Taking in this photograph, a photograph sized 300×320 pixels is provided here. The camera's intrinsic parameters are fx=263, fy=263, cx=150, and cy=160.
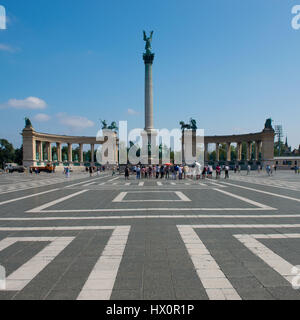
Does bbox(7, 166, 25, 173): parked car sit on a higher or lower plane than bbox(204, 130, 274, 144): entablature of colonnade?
lower

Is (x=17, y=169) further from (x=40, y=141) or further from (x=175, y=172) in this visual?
(x=175, y=172)


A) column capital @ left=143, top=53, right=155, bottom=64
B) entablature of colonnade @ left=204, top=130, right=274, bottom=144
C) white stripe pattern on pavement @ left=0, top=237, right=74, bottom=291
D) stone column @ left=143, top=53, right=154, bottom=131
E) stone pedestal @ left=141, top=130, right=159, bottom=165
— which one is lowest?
white stripe pattern on pavement @ left=0, top=237, right=74, bottom=291

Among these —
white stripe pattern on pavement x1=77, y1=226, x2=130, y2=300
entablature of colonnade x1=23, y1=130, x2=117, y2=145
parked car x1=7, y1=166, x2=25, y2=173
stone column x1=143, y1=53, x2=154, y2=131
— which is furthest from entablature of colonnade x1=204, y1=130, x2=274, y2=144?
white stripe pattern on pavement x1=77, y1=226, x2=130, y2=300

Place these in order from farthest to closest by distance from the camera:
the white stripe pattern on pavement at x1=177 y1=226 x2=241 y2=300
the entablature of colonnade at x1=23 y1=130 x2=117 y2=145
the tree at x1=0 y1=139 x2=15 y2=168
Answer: the tree at x1=0 y1=139 x2=15 y2=168 → the entablature of colonnade at x1=23 y1=130 x2=117 y2=145 → the white stripe pattern on pavement at x1=177 y1=226 x2=241 y2=300

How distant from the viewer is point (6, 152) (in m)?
120

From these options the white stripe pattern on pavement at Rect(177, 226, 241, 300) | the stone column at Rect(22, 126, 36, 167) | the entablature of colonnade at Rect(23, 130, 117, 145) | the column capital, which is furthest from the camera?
the entablature of colonnade at Rect(23, 130, 117, 145)

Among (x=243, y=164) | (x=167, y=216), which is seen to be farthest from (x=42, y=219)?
(x=243, y=164)

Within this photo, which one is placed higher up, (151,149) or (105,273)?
(151,149)

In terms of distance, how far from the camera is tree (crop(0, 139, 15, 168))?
4621 inches

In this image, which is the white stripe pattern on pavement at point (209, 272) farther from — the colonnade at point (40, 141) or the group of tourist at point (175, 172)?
the colonnade at point (40, 141)

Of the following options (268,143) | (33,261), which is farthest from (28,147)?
(33,261)

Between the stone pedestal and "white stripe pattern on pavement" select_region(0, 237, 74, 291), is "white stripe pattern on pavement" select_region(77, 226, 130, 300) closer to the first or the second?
"white stripe pattern on pavement" select_region(0, 237, 74, 291)
